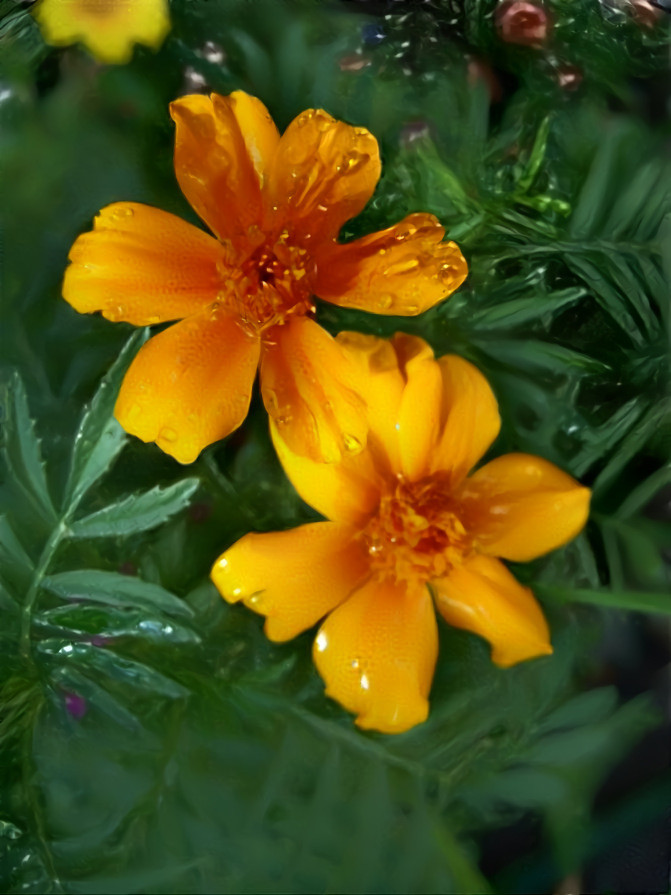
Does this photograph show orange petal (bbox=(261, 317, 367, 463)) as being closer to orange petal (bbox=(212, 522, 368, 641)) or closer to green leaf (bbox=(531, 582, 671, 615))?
orange petal (bbox=(212, 522, 368, 641))

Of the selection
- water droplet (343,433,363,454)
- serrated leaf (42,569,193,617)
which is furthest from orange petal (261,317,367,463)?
serrated leaf (42,569,193,617)

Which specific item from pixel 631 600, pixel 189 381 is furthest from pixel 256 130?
pixel 631 600

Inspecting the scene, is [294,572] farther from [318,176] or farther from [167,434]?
[318,176]

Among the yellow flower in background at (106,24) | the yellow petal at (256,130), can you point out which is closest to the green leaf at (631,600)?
the yellow petal at (256,130)

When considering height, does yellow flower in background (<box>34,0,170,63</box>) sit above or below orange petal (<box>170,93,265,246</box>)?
above

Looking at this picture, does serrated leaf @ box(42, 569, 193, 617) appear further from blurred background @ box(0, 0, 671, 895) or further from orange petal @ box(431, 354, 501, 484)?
orange petal @ box(431, 354, 501, 484)

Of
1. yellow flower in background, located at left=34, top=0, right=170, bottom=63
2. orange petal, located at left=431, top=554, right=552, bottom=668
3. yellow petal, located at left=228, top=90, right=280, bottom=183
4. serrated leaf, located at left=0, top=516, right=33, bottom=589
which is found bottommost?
orange petal, located at left=431, top=554, right=552, bottom=668

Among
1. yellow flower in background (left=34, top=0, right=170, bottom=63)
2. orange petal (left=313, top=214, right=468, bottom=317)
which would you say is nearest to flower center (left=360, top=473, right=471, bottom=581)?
orange petal (left=313, top=214, right=468, bottom=317)

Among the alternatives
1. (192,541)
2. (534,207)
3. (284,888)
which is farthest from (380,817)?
(534,207)
